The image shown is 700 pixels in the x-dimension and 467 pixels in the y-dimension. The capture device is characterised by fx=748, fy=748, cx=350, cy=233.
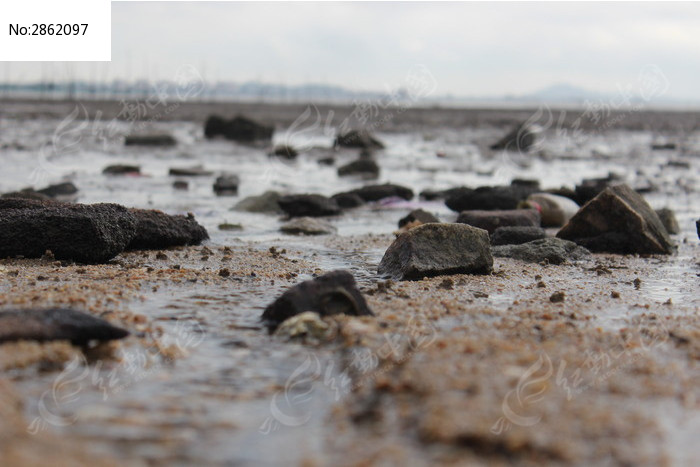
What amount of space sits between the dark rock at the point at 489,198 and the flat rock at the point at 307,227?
9.27ft

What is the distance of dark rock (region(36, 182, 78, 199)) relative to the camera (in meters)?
12.1

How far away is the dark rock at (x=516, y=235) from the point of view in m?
8.41

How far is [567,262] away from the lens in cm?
766

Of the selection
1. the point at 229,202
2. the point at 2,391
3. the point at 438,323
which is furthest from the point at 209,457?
the point at 229,202

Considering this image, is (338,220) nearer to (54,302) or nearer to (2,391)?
(54,302)

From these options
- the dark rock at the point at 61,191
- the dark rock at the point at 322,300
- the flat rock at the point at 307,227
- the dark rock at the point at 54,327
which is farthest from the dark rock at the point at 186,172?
the dark rock at the point at 54,327

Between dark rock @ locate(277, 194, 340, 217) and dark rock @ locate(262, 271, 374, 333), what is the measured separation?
6200 mm

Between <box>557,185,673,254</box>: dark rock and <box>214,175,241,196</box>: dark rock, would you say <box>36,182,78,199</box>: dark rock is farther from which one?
<box>557,185,673,254</box>: dark rock

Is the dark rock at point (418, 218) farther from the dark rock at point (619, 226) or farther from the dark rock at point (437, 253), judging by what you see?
the dark rock at point (437, 253)

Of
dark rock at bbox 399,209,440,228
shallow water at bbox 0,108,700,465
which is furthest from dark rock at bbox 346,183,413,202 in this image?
dark rock at bbox 399,209,440,228

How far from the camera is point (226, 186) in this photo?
13992 millimetres

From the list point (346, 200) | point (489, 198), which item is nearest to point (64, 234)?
point (346, 200)

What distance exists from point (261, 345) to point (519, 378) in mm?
1565

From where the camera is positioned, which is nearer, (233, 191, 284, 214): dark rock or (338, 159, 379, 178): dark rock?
(233, 191, 284, 214): dark rock
